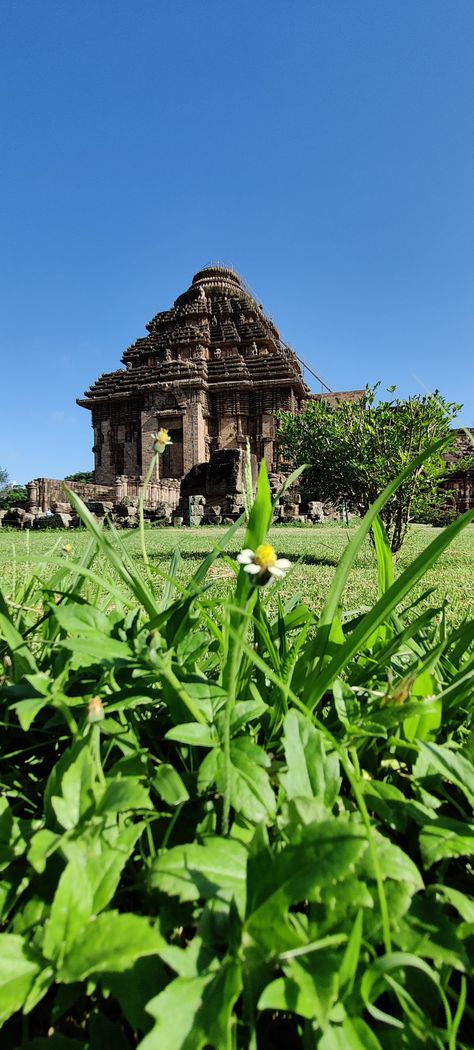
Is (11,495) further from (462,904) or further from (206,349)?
(462,904)

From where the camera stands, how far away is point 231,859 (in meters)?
0.42

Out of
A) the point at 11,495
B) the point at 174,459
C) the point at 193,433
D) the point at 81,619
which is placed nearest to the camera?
the point at 81,619

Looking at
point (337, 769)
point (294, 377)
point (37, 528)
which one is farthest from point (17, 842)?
point (294, 377)

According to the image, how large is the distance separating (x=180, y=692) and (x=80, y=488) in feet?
55.1

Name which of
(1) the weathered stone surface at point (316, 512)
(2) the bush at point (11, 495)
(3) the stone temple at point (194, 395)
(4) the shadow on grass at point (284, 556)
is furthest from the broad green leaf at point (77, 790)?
(2) the bush at point (11, 495)

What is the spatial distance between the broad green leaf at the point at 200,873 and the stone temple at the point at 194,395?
19.6 metres

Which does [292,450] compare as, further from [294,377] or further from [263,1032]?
[294,377]

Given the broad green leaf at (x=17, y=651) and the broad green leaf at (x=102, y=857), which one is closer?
the broad green leaf at (x=102, y=857)

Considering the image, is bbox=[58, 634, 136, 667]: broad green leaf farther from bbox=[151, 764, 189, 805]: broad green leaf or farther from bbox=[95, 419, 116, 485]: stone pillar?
bbox=[95, 419, 116, 485]: stone pillar

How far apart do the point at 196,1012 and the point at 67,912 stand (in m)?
0.13

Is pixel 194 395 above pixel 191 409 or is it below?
above

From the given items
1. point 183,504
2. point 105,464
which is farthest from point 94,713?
point 105,464

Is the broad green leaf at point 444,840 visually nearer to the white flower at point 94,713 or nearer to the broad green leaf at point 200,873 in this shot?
the broad green leaf at point 200,873

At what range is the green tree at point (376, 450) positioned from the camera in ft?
17.1
